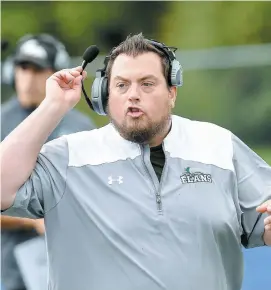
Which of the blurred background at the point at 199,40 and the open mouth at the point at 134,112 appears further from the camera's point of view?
the blurred background at the point at 199,40

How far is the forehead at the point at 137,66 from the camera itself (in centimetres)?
371

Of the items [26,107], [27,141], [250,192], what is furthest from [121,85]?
[26,107]

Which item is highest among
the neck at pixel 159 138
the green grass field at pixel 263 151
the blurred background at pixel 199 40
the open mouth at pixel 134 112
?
the open mouth at pixel 134 112

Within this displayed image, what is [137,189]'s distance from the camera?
11.9ft

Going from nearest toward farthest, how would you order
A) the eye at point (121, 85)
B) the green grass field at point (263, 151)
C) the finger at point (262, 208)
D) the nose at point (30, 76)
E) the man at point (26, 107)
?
the finger at point (262, 208)
the eye at point (121, 85)
the man at point (26, 107)
the nose at point (30, 76)
the green grass field at point (263, 151)

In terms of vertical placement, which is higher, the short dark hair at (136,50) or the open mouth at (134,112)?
the short dark hair at (136,50)

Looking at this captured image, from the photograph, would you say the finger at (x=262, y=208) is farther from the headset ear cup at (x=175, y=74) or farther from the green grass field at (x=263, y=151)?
the green grass field at (x=263, y=151)

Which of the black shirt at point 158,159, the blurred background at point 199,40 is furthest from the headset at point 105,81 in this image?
the blurred background at point 199,40

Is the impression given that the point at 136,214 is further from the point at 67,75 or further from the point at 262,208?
the point at 67,75

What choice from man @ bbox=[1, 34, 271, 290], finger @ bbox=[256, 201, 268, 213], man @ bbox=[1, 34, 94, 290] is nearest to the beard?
man @ bbox=[1, 34, 271, 290]

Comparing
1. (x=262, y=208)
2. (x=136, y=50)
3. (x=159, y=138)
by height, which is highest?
(x=136, y=50)

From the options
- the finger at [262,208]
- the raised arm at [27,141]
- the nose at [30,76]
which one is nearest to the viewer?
the raised arm at [27,141]

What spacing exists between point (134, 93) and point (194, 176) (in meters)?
0.37

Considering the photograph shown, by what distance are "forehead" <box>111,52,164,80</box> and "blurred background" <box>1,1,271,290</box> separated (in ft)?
23.0
